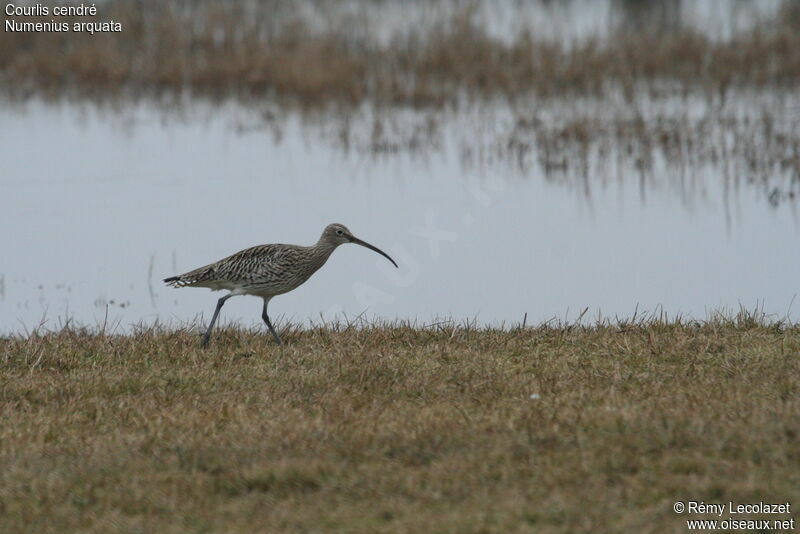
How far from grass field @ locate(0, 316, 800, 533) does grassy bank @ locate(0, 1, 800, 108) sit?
37.4ft

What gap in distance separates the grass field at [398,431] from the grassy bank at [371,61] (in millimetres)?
11407

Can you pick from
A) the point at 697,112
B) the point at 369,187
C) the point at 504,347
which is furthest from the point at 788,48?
the point at 504,347

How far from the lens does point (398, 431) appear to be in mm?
5973

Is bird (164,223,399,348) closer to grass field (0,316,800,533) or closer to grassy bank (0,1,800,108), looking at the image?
grass field (0,316,800,533)

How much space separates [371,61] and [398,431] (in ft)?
→ 48.0

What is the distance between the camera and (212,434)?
6.18 meters

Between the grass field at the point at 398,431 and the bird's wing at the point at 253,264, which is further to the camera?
the bird's wing at the point at 253,264

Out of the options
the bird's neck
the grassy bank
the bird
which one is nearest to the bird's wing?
the bird

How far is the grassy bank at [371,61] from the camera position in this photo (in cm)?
1927

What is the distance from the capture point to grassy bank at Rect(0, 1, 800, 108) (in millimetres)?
19266

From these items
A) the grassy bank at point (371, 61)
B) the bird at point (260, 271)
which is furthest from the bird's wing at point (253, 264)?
the grassy bank at point (371, 61)

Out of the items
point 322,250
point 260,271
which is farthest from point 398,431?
point 322,250

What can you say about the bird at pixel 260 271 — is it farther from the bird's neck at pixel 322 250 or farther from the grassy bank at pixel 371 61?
the grassy bank at pixel 371 61

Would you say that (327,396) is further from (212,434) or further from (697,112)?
(697,112)
